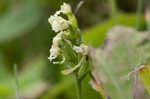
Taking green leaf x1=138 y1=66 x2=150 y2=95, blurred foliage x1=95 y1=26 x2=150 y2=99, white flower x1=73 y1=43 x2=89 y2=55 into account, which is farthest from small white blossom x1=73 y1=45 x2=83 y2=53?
blurred foliage x1=95 y1=26 x2=150 y2=99

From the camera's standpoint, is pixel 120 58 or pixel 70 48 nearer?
pixel 70 48

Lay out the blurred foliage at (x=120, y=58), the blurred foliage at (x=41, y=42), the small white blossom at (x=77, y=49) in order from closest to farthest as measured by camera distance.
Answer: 1. the small white blossom at (x=77, y=49)
2. the blurred foliage at (x=120, y=58)
3. the blurred foliage at (x=41, y=42)

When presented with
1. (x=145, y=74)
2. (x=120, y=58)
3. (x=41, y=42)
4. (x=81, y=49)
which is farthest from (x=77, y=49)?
(x=41, y=42)

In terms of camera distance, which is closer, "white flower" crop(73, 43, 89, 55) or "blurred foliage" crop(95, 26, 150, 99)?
"white flower" crop(73, 43, 89, 55)

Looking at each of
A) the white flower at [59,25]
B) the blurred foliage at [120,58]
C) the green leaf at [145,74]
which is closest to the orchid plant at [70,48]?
the white flower at [59,25]

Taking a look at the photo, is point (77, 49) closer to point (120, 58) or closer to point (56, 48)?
point (56, 48)

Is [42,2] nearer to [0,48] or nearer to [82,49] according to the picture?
[0,48]

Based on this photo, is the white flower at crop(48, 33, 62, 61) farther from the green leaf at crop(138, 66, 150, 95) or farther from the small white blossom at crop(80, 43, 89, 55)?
the green leaf at crop(138, 66, 150, 95)

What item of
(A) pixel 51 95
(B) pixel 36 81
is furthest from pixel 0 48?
(A) pixel 51 95

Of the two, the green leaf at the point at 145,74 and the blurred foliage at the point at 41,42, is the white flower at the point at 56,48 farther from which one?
the blurred foliage at the point at 41,42

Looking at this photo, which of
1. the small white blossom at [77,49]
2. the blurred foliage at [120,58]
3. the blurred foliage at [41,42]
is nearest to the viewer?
the small white blossom at [77,49]
